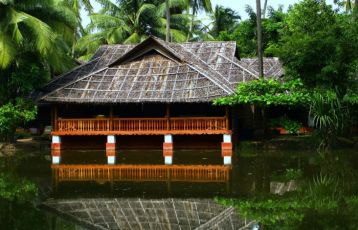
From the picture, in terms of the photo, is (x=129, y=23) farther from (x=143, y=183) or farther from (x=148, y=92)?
(x=143, y=183)

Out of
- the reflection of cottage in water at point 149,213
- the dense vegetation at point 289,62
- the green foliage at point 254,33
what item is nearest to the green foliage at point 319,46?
the dense vegetation at point 289,62

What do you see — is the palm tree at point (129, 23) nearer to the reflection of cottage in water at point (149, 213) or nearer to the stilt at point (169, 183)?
the stilt at point (169, 183)

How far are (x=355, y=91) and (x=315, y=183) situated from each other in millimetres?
9889

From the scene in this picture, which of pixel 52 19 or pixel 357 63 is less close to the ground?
pixel 52 19

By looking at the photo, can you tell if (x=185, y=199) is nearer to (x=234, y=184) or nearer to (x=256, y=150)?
(x=234, y=184)

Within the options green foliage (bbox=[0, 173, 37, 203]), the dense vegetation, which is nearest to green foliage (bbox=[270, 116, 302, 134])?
the dense vegetation

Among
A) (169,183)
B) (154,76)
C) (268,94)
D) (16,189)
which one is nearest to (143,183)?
(169,183)

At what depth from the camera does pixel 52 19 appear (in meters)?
22.2

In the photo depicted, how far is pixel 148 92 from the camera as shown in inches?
784

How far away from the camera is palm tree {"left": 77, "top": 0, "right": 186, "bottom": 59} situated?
3080 centimetres

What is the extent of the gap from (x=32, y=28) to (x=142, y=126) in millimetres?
6111

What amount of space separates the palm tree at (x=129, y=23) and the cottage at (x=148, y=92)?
792 centimetres

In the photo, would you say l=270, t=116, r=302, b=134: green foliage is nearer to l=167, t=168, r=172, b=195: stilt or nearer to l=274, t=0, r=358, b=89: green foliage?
l=274, t=0, r=358, b=89: green foliage

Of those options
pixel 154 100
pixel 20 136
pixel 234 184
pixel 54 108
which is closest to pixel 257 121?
pixel 154 100
